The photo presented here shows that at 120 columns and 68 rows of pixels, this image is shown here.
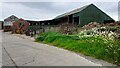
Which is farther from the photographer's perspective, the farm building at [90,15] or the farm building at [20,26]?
the farm building at [20,26]

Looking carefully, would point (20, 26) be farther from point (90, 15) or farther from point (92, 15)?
point (92, 15)

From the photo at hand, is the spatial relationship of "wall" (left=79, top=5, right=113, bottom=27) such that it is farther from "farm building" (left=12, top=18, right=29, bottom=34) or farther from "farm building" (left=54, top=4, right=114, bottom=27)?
"farm building" (left=12, top=18, right=29, bottom=34)

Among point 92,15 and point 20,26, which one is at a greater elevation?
point 92,15

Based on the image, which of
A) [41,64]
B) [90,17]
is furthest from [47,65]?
[90,17]

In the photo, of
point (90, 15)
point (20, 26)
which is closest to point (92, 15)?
point (90, 15)

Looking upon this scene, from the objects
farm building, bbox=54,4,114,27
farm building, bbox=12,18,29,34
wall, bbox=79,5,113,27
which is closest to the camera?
farm building, bbox=54,4,114,27

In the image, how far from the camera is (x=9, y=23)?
8481 centimetres

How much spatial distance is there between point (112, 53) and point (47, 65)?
9.52 feet

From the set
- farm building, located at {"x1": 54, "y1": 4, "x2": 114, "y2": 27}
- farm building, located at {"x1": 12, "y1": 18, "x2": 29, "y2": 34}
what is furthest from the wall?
farm building, located at {"x1": 12, "y1": 18, "x2": 29, "y2": 34}

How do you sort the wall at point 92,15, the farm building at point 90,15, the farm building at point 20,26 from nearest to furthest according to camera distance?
the farm building at point 90,15, the wall at point 92,15, the farm building at point 20,26

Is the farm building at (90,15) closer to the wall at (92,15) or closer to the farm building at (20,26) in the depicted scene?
the wall at (92,15)

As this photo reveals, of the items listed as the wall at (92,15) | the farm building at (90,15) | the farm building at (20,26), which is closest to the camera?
the farm building at (90,15)

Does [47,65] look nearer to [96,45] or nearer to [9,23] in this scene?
[96,45]

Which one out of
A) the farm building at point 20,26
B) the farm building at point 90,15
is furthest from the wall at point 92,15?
the farm building at point 20,26
